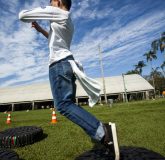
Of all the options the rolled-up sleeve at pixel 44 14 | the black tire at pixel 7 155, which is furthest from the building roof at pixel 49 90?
the rolled-up sleeve at pixel 44 14

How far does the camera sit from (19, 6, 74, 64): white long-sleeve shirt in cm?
327

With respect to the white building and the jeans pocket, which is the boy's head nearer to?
the jeans pocket

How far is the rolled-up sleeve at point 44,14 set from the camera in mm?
3250

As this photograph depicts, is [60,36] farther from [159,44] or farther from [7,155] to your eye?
[159,44]

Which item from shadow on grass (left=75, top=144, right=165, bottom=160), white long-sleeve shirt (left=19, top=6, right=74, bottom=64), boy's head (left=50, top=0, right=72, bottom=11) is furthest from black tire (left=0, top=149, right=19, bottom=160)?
boy's head (left=50, top=0, right=72, bottom=11)

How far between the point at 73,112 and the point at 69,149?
234 centimetres

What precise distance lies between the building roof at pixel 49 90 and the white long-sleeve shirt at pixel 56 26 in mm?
45295

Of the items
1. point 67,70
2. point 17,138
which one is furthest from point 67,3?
point 17,138

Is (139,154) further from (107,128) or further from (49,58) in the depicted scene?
(49,58)

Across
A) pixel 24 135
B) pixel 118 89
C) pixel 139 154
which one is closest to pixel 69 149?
pixel 24 135

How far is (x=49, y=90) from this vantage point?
56094mm

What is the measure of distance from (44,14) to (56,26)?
26cm

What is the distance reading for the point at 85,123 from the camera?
3148mm

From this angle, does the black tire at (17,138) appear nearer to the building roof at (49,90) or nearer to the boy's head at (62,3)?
the boy's head at (62,3)
